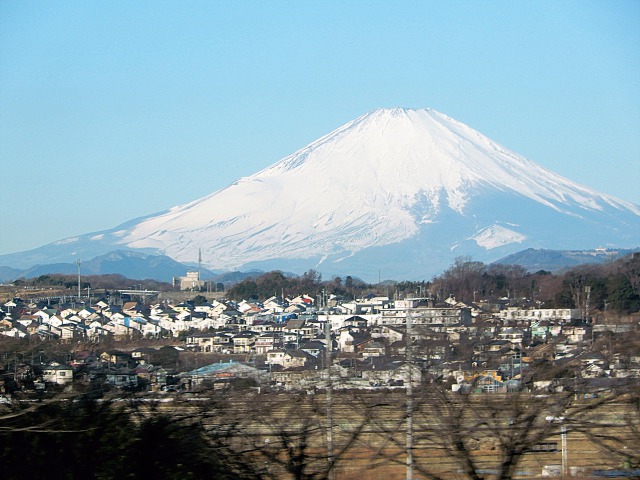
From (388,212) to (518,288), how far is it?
97.8 m

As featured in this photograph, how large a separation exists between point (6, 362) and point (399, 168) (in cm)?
12485

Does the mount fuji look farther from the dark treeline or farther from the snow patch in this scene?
the dark treeline

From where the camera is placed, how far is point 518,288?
2759 centimetres

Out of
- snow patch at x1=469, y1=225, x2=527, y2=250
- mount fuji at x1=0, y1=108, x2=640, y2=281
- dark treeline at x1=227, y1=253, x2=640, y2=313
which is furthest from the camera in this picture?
snow patch at x1=469, y1=225, x2=527, y2=250

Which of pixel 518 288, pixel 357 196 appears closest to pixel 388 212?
pixel 357 196

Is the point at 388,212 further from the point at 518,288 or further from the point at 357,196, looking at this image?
the point at 518,288

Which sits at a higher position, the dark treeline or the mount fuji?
the mount fuji

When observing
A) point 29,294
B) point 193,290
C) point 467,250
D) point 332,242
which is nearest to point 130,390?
point 29,294

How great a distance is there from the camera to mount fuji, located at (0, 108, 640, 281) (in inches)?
4702

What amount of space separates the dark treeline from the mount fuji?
68.0 meters

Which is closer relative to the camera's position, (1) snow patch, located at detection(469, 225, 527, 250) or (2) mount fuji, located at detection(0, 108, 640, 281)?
(2) mount fuji, located at detection(0, 108, 640, 281)

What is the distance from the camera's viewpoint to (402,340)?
6.75 m

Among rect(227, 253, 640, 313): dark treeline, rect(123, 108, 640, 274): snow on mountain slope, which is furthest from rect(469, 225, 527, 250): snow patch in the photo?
rect(227, 253, 640, 313): dark treeline

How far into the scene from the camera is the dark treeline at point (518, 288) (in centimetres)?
1775
